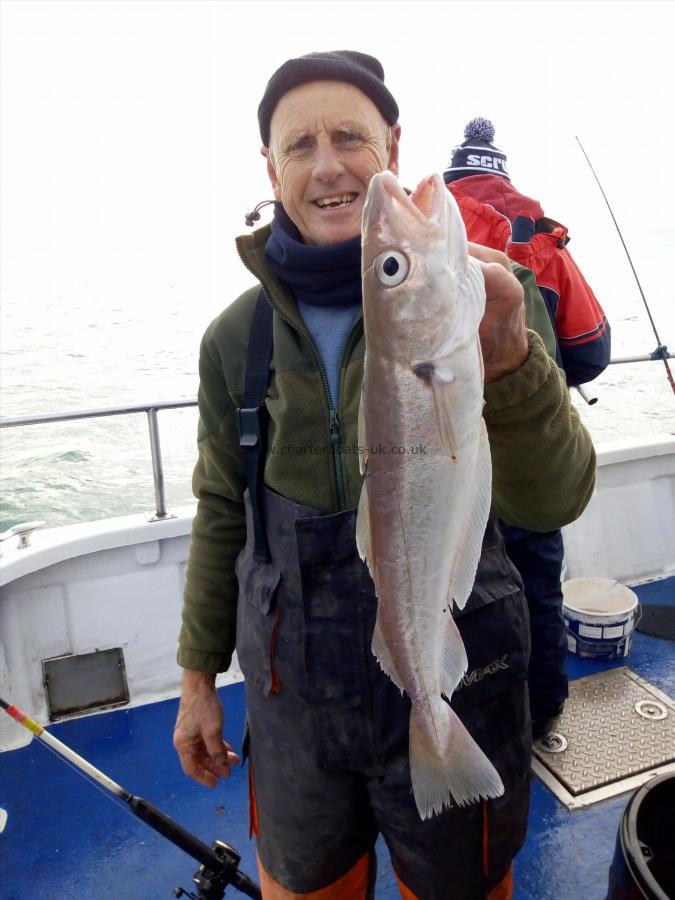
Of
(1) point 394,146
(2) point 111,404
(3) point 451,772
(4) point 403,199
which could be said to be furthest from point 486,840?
(2) point 111,404

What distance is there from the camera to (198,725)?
2.09 meters

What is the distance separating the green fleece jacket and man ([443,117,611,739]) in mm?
1260

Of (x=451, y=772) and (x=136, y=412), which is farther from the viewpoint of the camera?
(x=136, y=412)

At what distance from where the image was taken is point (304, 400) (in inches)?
69.4

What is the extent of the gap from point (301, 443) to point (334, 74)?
0.98 meters

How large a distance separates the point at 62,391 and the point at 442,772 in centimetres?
1745

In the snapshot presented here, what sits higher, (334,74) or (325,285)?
(334,74)

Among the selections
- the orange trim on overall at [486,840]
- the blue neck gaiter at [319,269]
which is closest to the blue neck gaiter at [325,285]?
the blue neck gaiter at [319,269]

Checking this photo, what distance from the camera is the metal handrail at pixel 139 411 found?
3598 millimetres

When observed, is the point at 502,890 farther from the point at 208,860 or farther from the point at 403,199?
the point at 403,199

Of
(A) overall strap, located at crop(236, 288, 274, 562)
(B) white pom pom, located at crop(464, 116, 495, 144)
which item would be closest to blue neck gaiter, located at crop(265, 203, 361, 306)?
(A) overall strap, located at crop(236, 288, 274, 562)

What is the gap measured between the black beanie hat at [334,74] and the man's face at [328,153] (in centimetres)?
2

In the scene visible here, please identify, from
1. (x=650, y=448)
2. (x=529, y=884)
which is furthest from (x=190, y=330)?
(x=529, y=884)

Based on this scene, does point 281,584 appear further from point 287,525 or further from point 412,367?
point 412,367
